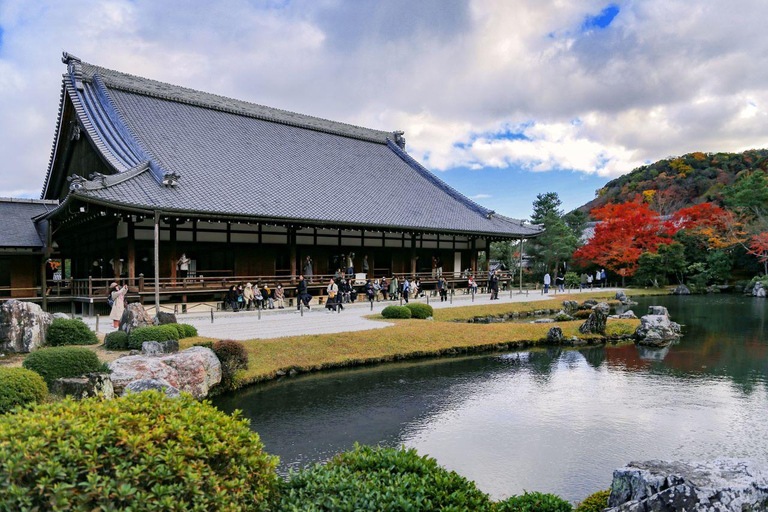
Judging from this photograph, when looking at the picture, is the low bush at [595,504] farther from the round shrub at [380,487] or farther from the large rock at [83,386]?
the large rock at [83,386]

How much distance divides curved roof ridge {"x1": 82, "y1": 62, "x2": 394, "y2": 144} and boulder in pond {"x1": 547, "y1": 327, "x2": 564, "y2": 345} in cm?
2510

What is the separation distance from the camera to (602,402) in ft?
38.2

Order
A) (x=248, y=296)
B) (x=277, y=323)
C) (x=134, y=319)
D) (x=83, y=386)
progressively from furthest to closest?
(x=248, y=296)
(x=277, y=323)
(x=134, y=319)
(x=83, y=386)

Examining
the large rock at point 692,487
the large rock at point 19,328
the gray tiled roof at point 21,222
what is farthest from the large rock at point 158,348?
the gray tiled roof at point 21,222

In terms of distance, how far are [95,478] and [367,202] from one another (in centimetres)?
2871

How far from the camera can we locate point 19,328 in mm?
12812

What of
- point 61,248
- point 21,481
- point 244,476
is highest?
point 61,248

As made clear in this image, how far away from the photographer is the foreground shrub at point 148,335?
44.1ft

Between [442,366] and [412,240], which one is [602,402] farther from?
[412,240]

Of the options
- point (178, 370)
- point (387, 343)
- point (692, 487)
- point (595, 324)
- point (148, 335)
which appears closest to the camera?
point (692, 487)

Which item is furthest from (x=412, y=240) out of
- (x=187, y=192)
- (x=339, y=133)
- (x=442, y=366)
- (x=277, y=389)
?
(x=277, y=389)

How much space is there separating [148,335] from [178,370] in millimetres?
3190

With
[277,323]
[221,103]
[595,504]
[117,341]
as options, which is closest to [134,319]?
[117,341]

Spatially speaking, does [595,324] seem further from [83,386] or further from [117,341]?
[83,386]
